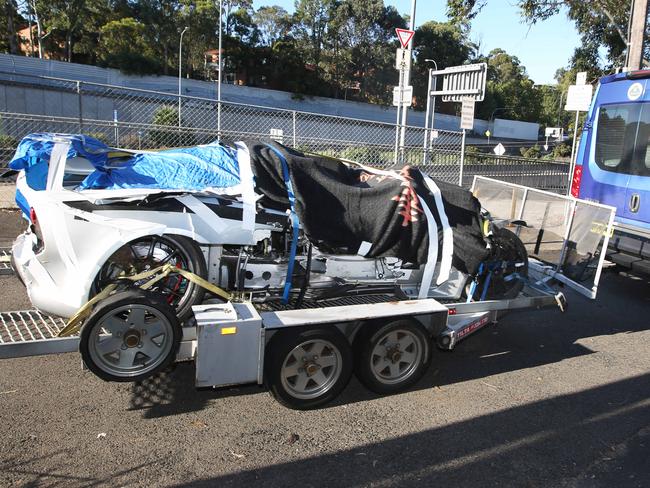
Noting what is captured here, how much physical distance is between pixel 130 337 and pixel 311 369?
125cm

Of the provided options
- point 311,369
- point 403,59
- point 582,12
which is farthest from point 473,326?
point 582,12

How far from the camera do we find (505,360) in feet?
16.7

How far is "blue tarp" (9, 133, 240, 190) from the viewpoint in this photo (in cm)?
393

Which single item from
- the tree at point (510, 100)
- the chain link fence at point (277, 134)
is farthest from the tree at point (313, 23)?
the chain link fence at point (277, 134)

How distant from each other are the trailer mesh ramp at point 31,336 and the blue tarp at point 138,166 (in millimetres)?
1026

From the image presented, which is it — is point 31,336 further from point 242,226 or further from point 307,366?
point 307,366

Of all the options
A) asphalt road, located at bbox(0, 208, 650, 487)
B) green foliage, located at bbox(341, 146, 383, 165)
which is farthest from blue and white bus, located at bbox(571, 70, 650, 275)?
green foliage, located at bbox(341, 146, 383, 165)

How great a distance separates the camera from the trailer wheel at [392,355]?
4.04 m

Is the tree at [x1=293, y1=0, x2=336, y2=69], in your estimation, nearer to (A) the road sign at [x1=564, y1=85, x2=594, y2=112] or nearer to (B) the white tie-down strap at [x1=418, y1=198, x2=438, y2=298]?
(A) the road sign at [x1=564, y1=85, x2=594, y2=112]

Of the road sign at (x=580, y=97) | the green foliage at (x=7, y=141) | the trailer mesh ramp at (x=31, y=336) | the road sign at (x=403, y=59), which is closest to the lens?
the trailer mesh ramp at (x=31, y=336)

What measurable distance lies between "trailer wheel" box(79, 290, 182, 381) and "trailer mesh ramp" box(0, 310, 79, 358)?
172 mm

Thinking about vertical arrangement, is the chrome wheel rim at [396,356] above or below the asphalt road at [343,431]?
above

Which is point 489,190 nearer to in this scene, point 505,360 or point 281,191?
point 505,360

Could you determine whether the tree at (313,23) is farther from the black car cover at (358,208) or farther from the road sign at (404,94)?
the black car cover at (358,208)
